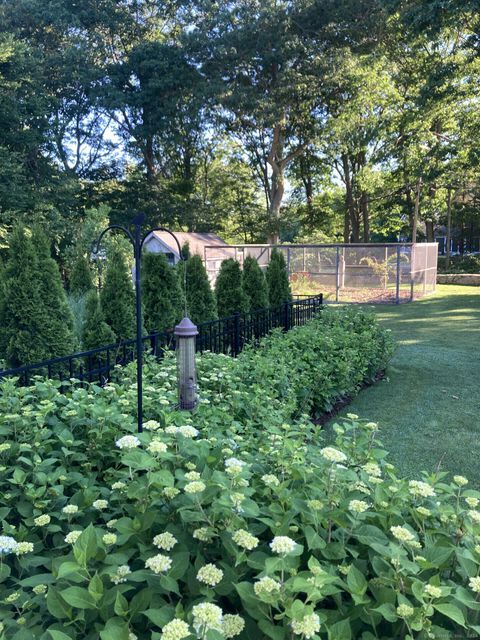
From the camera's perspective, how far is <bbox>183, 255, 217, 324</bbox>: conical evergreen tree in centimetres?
727

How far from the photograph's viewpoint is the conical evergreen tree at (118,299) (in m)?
5.63

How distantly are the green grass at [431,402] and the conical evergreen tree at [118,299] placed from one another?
2717 mm

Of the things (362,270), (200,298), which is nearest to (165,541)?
(200,298)

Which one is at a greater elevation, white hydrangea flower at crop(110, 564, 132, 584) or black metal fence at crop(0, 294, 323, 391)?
white hydrangea flower at crop(110, 564, 132, 584)

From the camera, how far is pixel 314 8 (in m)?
20.0

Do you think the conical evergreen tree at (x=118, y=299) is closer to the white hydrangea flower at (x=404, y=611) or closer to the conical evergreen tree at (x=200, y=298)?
the conical evergreen tree at (x=200, y=298)

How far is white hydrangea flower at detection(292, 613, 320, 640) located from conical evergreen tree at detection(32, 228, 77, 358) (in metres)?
4.64

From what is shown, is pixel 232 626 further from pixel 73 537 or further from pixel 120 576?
pixel 73 537

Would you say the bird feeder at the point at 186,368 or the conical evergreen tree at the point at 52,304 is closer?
the bird feeder at the point at 186,368

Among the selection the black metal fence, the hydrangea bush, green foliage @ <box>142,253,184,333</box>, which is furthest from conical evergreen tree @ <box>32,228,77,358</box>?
the hydrangea bush

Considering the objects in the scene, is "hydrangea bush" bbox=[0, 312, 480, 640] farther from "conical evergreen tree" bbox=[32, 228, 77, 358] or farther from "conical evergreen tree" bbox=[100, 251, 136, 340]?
"conical evergreen tree" bbox=[100, 251, 136, 340]

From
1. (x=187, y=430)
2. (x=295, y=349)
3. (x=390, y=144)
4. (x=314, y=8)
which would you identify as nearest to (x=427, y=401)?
(x=295, y=349)

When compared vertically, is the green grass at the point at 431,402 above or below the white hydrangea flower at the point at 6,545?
below

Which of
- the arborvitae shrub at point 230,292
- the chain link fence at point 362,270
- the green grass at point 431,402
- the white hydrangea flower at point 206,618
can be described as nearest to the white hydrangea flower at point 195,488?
the white hydrangea flower at point 206,618
